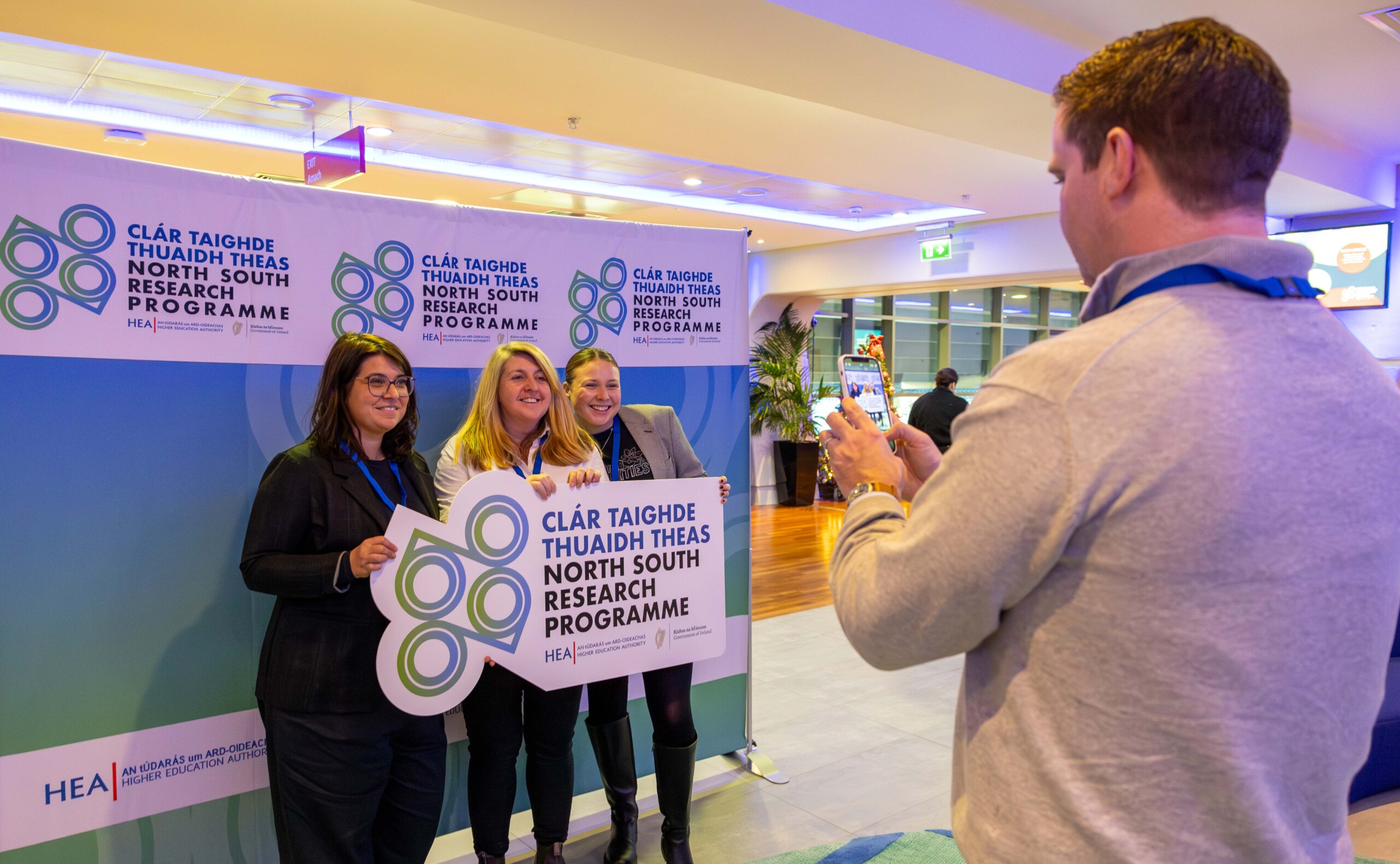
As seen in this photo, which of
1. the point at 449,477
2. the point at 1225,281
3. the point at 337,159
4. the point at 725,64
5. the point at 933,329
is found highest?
the point at 725,64

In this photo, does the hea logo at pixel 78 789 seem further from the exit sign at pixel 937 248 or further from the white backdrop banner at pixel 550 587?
the exit sign at pixel 937 248

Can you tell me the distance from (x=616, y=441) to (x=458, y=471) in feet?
1.93

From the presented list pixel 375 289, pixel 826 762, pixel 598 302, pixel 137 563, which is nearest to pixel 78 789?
pixel 137 563

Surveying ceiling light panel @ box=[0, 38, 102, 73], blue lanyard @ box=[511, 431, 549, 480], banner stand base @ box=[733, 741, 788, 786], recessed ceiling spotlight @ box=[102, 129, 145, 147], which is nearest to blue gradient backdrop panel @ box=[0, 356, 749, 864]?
blue lanyard @ box=[511, 431, 549, 480]

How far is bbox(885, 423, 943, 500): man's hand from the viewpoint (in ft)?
4.26

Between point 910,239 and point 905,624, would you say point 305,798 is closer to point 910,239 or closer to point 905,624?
point 905,624

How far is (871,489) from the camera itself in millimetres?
1046

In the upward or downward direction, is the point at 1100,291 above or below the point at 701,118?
below

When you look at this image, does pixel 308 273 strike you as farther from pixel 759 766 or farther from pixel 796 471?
pixel 796 471

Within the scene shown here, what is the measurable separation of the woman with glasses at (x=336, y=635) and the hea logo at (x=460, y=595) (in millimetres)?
89

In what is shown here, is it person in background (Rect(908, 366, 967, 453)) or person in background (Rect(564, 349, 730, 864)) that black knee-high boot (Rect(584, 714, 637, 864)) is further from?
person in background (Rect(908, 366, 967, 453))

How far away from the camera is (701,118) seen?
576cm

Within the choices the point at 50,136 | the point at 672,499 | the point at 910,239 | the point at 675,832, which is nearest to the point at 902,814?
the point at 675,832

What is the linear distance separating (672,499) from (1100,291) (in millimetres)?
2095
